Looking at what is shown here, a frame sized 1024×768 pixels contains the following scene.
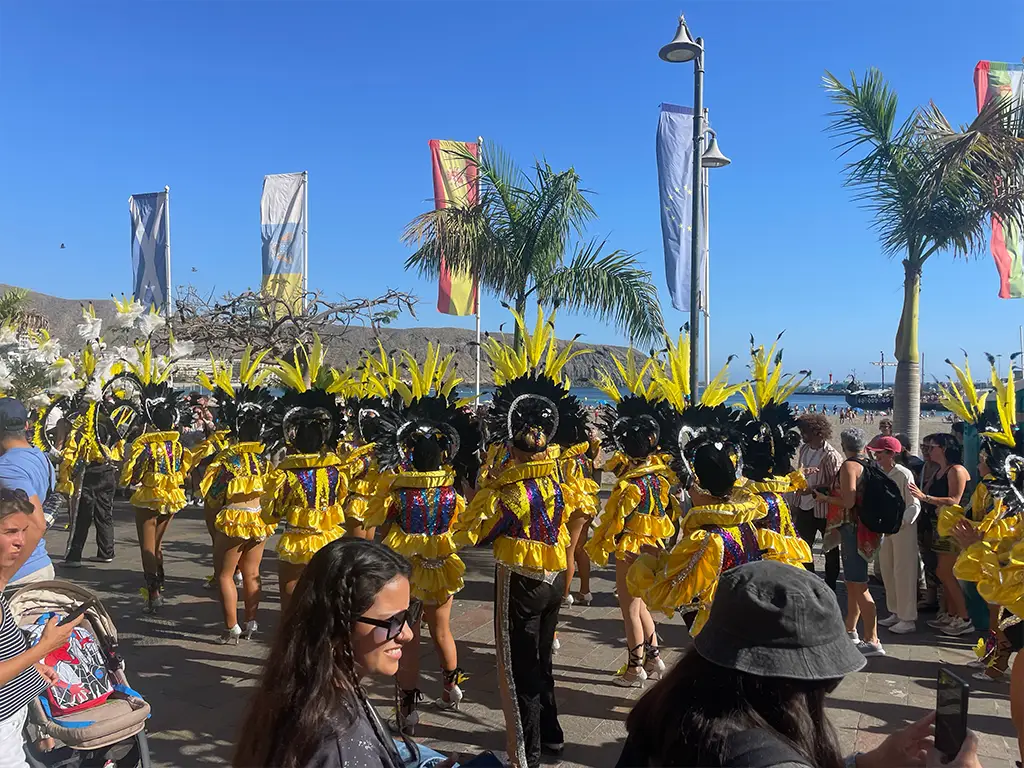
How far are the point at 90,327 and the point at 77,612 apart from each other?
27.3ft

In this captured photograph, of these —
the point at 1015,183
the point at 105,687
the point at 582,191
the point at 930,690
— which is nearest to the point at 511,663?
the point at 105,687

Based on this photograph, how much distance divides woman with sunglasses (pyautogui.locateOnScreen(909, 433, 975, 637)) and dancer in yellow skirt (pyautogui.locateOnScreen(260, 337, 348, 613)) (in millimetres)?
4911

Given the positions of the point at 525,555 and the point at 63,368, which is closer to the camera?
the point at 525,555

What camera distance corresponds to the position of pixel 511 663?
12.7 feet

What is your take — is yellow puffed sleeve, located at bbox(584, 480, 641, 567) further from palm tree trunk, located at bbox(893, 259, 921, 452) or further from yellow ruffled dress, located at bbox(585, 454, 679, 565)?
palm tree trunk, located at bbox(893, 259, 921, 452)

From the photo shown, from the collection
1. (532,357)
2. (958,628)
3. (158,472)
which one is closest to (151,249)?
(158,472)

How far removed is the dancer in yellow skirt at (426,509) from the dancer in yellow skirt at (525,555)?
20 centimetres

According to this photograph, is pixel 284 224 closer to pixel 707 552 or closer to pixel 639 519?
pixel 639 519

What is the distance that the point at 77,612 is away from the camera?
2719 millimetres

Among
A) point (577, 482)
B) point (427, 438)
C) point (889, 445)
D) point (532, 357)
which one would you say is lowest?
point (577, 482)

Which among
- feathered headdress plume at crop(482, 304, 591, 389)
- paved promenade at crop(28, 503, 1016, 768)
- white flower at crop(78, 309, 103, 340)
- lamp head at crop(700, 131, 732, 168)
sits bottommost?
paved promenade at crop(28, 503, 1016, 768)

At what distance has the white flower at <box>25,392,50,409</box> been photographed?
31.6ft

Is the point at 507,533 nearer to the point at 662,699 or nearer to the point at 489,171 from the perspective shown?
the point at 662,699

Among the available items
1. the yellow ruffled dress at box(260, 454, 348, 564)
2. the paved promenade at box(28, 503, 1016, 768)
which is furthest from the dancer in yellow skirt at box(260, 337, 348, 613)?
the paved promenade at box(28, 503, 1016, 768)
